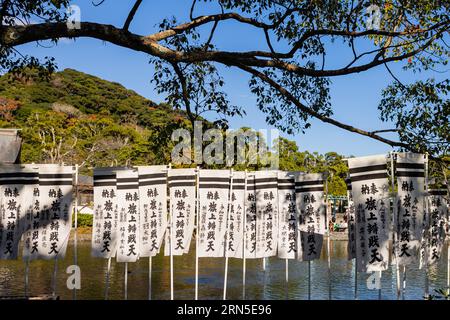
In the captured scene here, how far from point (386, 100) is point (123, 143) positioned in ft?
122

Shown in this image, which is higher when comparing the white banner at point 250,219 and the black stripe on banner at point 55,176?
the black stripe on banner at point 55,176

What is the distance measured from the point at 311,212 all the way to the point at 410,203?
4.98 ft

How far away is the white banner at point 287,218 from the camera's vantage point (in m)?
7.71

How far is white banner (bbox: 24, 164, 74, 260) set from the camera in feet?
23.4

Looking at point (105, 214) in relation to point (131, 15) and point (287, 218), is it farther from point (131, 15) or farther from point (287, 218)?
point (131, 15)

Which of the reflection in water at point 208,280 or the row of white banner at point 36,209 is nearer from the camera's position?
the row of white banner at point 36,209

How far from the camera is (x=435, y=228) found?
823cm

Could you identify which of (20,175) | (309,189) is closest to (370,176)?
(309,189)

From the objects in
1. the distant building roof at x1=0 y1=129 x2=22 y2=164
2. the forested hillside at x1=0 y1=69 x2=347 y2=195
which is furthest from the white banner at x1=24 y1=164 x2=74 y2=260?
the distant building roof at x1=0 y1=129 x2=22 y2=164

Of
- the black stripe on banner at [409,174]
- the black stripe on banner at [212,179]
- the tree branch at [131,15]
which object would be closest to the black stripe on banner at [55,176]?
the black stripe on banner at [212,179]

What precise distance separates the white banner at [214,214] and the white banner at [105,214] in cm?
138

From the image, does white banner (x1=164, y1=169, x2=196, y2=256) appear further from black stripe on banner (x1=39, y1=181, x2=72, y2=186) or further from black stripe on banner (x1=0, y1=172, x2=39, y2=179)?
black stripe on banner (x1=0, y1=172, x2=39, y2=179)

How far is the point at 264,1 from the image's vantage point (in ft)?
27.2

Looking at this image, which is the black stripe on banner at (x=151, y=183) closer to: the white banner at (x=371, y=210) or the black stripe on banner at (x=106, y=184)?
the black stripe on banner at (x=106, y=184)
